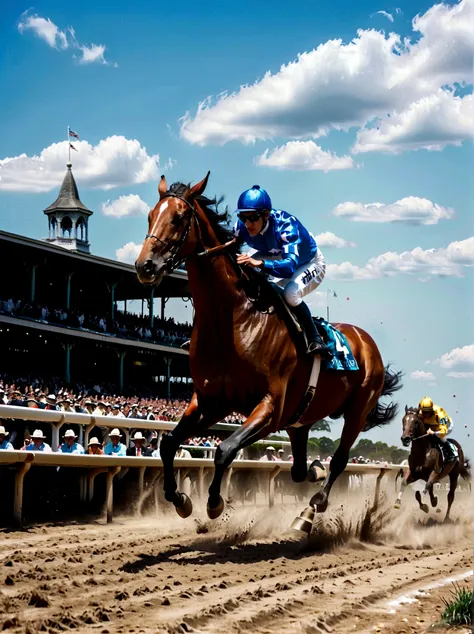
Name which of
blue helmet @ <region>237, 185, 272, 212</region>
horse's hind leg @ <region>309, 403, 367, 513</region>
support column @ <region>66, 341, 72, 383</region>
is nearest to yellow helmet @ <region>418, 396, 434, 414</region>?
horse's hind leg @ <region>309, 403, 367, 513</region>

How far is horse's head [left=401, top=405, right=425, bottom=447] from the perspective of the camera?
42.4 feet

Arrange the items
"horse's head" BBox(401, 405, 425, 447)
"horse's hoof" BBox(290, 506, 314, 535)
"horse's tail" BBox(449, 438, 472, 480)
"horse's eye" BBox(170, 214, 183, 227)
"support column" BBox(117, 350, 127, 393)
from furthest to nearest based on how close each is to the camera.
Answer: "support column" BBox(117, 350, 127, 393) → "horse's tail" BBox(449, 438, 472, 480) → "horse's head" BBox(401, 405, 425, 447) → "horse's hoof" BBox(290, 506, 314, 535) → "horse's eye" BBox(170, 214, 183, 227)

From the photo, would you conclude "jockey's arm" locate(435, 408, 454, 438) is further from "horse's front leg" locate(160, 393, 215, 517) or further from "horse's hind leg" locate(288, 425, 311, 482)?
"horse's front leg" locate(160, 393, 215, 517)

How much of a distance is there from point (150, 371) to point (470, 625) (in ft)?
106

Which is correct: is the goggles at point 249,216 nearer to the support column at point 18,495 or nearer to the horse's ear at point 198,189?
the horse's ear at point 198,189

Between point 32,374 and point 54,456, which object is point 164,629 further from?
point 32,374

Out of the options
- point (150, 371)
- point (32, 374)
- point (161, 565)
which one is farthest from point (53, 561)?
point (150, 371)

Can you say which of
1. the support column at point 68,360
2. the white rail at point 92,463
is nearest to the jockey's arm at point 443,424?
the white rail at point 92,463

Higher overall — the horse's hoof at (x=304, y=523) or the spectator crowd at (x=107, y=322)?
the spectator crowd at (x=107, y=322)

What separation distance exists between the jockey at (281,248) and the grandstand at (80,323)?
19703 mm

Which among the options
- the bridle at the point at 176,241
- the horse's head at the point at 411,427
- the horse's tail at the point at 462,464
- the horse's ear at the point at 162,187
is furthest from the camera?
the horse's tail at the point at 462,464

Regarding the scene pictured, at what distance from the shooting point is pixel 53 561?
5.48 meters

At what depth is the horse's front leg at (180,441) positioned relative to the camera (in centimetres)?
650

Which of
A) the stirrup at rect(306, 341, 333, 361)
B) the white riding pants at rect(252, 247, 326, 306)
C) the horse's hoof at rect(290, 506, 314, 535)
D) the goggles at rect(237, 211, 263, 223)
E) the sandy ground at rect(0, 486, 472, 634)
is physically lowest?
the sandy ground at rect(0, 486, 472, 634)
